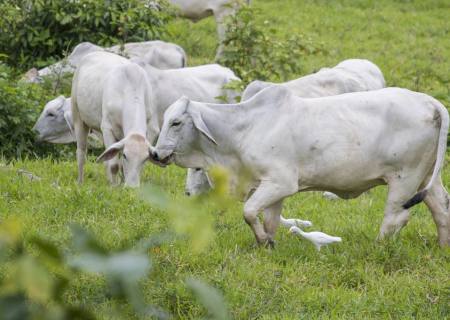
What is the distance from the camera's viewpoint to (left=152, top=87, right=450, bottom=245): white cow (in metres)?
5.77

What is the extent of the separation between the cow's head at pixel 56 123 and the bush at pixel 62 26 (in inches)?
100

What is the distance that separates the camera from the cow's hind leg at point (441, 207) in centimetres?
601

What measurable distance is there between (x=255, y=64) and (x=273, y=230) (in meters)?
5.65

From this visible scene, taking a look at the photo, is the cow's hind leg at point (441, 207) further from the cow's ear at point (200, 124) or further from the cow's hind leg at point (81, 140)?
the cow's hind leg at point (81, 140)

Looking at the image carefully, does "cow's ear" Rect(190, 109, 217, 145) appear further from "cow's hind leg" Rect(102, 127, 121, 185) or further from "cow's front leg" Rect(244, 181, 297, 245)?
"cow's hind leg" Rect(102, 127, 121, 185)

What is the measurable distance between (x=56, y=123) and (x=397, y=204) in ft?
14.8

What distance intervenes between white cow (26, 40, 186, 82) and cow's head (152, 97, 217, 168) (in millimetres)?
4734

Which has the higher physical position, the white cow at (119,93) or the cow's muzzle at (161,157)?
the cow's muzzle at (161,157)

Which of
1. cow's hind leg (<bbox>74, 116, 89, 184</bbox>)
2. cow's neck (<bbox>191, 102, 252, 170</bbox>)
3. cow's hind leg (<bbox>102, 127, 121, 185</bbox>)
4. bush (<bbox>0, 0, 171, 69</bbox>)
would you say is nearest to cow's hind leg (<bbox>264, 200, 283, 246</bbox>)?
cow's neck (<bbox>191, 102, 252, 170</bbox>)

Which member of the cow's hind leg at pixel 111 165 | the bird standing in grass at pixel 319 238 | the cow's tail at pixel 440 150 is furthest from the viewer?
the cow's hind leg at pixel 111 165

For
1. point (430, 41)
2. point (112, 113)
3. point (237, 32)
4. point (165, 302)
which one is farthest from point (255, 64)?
point (165, 302)

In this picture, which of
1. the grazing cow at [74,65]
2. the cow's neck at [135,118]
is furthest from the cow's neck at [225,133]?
the grazing cow at [74,65]

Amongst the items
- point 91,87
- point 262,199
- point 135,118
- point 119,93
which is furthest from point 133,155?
point 262,199

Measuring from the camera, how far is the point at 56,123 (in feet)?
30.9
